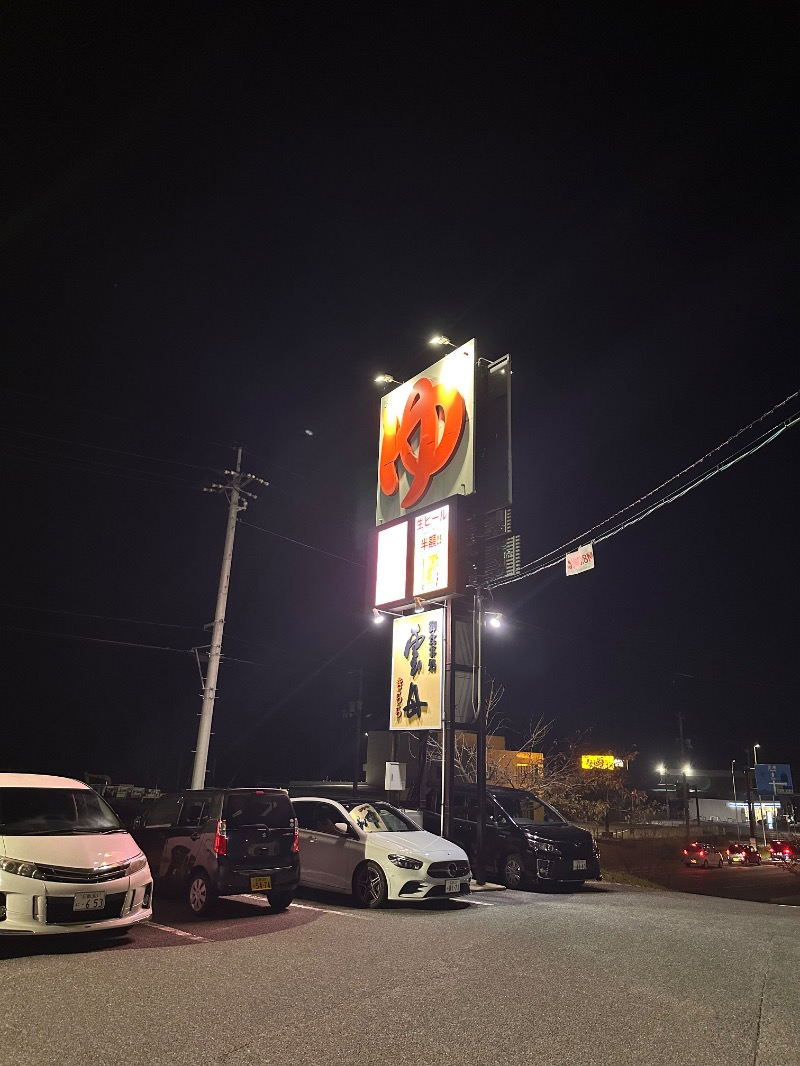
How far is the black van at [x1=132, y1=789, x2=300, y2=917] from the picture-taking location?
918cm

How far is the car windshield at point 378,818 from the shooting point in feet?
37.7

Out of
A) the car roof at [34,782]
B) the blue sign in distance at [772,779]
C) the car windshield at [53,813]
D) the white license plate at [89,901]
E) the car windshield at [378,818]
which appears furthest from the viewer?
the blue sign in distance at [772,779]

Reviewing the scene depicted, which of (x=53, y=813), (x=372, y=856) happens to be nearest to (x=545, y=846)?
(x=372, y=856)

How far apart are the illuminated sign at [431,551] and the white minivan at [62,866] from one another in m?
9.70

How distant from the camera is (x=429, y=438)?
1944 cm

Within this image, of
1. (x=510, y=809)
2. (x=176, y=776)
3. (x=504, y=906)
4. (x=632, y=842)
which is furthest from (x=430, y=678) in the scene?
(x=176, y=776)

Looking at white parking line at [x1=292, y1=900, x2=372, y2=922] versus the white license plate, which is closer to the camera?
the white license plate

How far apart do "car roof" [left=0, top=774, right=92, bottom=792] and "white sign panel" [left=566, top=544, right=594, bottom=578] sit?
37.1ft

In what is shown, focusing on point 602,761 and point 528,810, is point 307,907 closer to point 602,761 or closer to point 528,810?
point 528,810

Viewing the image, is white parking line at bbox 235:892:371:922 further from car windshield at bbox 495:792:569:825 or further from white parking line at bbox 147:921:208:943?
car windshield at bbox 495:792:569:825

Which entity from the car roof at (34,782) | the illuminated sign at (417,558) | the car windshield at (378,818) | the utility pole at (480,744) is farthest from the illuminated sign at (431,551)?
the car roof at (34,782)

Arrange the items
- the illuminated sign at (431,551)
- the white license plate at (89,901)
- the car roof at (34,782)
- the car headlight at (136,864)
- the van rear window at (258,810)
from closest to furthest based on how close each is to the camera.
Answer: the white license plate at (89,901) < the car headlight at (136,864) < the car roof at (34,782) < the van rear window at (258,810) < the illuminated sign at (431,551)

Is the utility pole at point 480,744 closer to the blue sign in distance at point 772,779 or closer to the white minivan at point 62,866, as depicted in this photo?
the white minivan at point 62,866

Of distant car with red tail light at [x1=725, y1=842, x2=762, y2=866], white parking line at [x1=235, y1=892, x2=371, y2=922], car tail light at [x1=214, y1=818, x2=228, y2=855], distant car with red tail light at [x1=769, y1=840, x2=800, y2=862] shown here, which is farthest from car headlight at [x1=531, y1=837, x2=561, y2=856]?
distant car with red tail light at [x1=769, y1=840, x2=800, y2=862]
